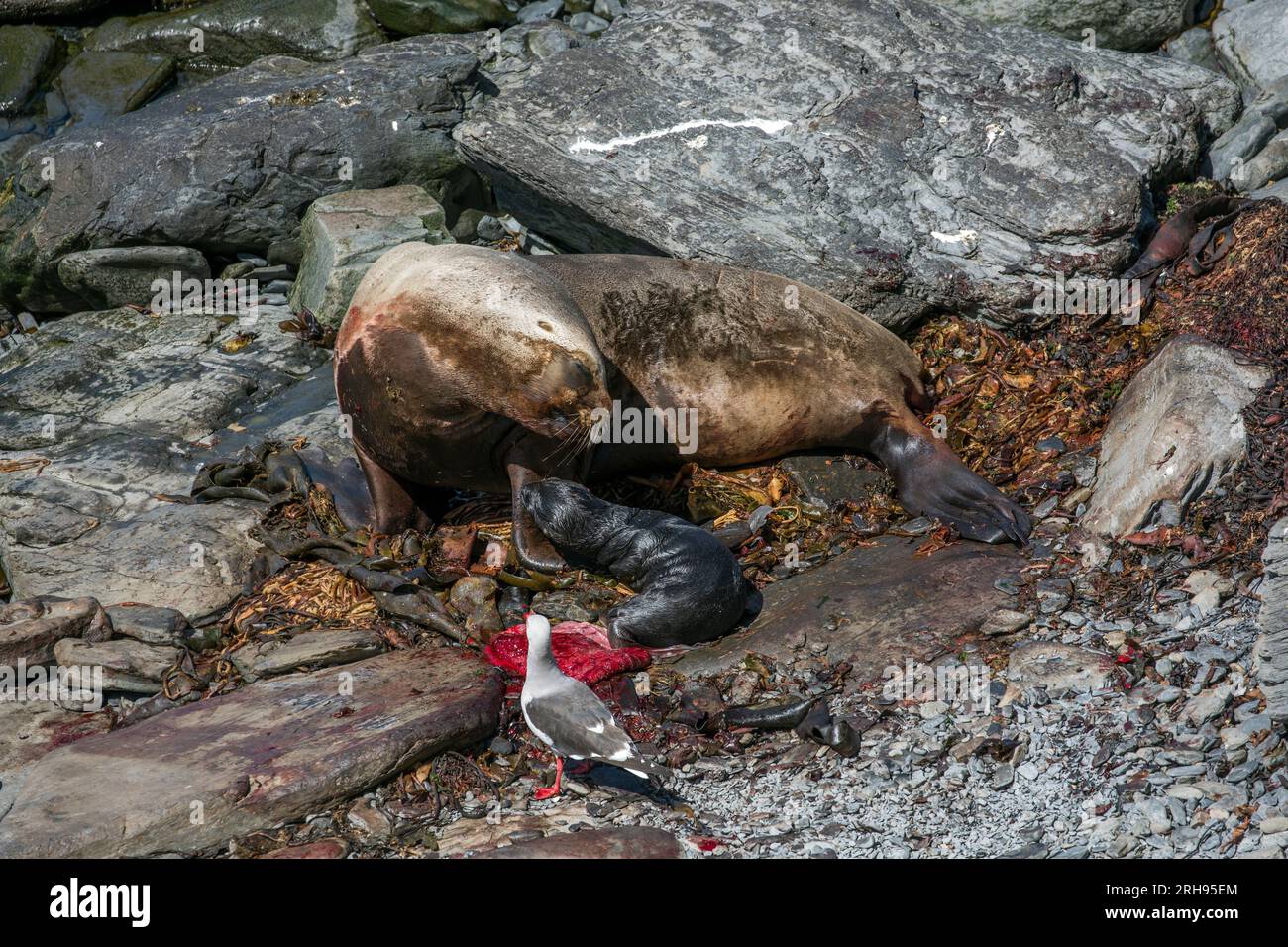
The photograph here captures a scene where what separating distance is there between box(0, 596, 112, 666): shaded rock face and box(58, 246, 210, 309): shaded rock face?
3.47 m

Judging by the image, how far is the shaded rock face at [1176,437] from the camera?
6.07m

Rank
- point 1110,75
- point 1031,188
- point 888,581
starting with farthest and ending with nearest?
point 1110,75, point 1031,188, point 888,581

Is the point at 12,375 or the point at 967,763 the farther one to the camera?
the point at 12,375

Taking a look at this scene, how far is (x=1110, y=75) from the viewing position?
28.8 feet

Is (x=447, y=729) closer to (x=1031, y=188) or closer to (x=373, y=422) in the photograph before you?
(x=373, y=422)

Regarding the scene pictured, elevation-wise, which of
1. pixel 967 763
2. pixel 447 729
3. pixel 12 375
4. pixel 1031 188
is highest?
pixel 1031 188

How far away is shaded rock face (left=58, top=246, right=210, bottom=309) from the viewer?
9.29m

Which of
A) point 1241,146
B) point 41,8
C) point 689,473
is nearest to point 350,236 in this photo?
point 689,473

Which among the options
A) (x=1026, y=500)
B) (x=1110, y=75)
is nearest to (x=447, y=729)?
(x=1026, y=500)

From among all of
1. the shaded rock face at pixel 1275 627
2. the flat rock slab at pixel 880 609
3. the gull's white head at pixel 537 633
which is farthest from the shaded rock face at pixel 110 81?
the shaded rock face at pixel 1275 627

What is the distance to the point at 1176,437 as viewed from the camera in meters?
6.19

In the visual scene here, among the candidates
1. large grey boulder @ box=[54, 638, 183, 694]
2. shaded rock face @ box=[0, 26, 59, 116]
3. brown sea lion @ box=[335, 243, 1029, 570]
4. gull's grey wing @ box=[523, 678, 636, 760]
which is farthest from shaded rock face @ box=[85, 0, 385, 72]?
gull's grey wing @ box=[523, 678, 636, 760]

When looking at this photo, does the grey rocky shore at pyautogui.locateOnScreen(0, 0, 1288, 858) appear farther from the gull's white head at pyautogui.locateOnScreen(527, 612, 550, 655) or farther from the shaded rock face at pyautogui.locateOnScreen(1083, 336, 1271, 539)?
the gull's white head at pyautogui.locateOnScreen(527, 612, 550, 655)

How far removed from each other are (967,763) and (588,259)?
12.3ft
